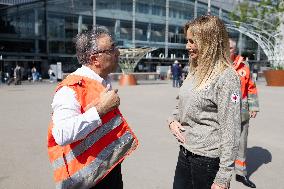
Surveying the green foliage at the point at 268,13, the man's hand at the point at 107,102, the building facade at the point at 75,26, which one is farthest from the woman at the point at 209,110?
the building facade at the point at 75,26

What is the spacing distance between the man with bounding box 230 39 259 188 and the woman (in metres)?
2.13

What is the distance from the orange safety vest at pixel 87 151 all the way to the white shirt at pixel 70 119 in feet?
0.19

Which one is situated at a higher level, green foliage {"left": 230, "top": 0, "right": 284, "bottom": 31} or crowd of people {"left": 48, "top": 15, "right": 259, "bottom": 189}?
green foliage {"left": 230, "top": 0, "right": 284, "bottom": 31}

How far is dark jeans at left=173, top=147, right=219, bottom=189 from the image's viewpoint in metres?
2.30

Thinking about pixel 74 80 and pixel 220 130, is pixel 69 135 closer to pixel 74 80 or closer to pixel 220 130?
pixel 74 80

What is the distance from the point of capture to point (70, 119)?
1.91 meters

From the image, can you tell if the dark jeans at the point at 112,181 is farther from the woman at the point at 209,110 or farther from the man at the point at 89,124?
the woman at the point at 209,110

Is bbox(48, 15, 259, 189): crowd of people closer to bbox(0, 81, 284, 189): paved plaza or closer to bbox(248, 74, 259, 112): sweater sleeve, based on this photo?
bbox(0, 81, 284, 189): paved plaza

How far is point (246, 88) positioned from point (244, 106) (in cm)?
26

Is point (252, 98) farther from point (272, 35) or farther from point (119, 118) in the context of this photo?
point (272, 35)

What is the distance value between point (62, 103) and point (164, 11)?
→ 55.0m

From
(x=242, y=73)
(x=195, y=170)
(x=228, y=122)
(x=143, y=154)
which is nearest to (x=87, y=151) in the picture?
(x=195, y=170)

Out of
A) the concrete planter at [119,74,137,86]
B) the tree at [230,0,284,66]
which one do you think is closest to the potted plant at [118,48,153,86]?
the concrete planter at [119,74,137,86]

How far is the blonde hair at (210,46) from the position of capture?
7.27 ft
